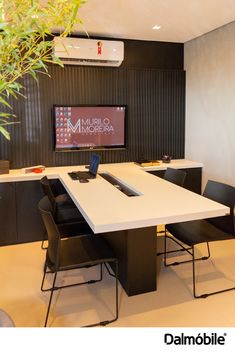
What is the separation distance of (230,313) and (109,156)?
273cm

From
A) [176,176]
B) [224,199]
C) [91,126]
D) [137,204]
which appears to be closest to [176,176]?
[176,176]

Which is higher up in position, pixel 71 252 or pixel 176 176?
pixel 176 176

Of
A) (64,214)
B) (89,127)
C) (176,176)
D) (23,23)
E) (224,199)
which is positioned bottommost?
(64,214)

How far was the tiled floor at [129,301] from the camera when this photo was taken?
85.0 inches

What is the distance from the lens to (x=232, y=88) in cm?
371

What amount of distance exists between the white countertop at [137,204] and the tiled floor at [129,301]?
746 millimetres

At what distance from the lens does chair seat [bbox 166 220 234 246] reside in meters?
2.43

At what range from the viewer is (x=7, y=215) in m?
3.50

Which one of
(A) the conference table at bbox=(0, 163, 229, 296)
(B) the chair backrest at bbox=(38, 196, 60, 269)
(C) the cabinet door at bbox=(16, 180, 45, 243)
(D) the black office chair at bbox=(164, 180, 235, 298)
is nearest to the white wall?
(D) the black office chair at bbox=(164, 180, 235, 298)

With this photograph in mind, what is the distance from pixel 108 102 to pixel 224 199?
7.65ft

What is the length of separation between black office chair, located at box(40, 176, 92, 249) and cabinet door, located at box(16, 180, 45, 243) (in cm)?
36

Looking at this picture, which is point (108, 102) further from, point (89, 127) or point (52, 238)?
point (52, 238)

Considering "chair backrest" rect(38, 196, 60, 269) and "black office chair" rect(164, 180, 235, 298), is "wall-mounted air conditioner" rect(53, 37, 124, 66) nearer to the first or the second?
"black office chair" rect(164, 180, 235, 298)
